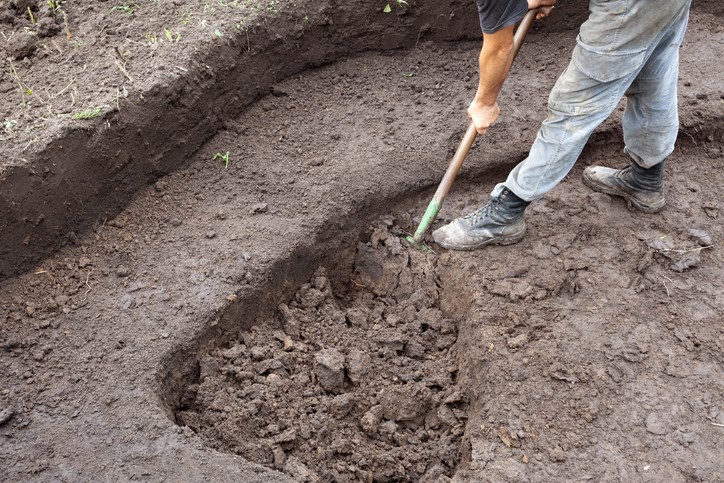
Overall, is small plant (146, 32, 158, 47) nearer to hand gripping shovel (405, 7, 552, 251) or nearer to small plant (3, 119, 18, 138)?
small plant (3, 119, 18, 138)

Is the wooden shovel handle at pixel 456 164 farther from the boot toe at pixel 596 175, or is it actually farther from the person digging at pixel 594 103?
the boot toe at pixel 596 175

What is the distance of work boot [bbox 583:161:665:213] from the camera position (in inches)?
146

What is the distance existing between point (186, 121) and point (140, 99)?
1.01 ft

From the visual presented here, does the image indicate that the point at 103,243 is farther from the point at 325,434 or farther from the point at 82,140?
the point at 325,434

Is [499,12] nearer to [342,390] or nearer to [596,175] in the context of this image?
[596,175]

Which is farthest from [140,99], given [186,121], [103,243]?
[103,243]

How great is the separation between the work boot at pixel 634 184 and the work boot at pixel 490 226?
627 millimetres

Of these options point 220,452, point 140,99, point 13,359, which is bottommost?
point 220,452

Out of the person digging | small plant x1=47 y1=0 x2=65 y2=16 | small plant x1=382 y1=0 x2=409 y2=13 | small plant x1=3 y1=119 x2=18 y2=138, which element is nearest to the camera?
the person digging

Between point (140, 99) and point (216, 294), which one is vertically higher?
point (140, 99)

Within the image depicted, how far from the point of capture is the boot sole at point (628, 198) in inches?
149

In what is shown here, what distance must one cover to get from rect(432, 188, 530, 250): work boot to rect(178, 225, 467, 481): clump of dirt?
17 cm

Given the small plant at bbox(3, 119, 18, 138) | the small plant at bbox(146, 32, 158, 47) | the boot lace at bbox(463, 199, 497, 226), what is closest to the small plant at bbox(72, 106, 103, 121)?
the small plant at bbox(3, 119, 18, 138)

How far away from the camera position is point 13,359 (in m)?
3.02
